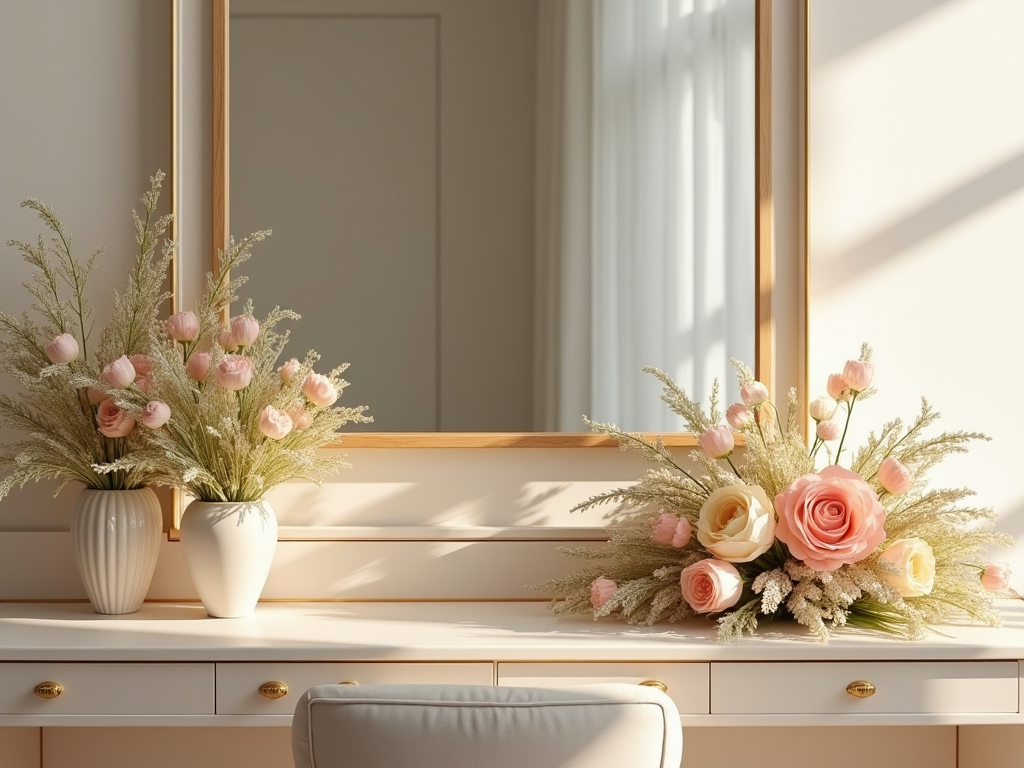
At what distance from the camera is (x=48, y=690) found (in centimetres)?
148

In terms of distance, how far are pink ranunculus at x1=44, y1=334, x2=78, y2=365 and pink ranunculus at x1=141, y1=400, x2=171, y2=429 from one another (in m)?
0.19

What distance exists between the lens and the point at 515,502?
1905 mm

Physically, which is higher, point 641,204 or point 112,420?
point 641,204

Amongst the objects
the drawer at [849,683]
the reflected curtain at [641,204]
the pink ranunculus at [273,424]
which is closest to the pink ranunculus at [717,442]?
the reflected curtain at [641,204]

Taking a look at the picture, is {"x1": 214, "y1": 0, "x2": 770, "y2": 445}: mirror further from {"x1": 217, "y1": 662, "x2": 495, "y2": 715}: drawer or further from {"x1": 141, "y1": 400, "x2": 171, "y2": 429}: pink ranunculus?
{"x1": 217, "y1": 662, "x2": 495, "y2": 715}: drawer

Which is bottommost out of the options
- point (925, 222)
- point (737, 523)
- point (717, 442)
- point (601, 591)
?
point (601, 591)

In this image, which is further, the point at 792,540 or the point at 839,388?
the point at 839,388

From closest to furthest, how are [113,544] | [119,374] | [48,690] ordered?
[48,690] < [119,374] < [113,544]

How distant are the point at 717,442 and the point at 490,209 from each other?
25.5 inches

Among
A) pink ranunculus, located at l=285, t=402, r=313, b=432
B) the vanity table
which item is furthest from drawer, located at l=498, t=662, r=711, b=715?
pink ranunculus, located at l=285, t=402, r=313, b=432

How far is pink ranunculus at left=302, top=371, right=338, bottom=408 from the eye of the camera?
1.68 m

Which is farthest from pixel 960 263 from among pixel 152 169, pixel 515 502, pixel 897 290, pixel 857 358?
pixel 152 169

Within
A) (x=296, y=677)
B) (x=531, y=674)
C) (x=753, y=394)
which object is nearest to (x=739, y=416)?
(x=753, y=394)

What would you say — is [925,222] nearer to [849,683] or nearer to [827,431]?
[827,431]
